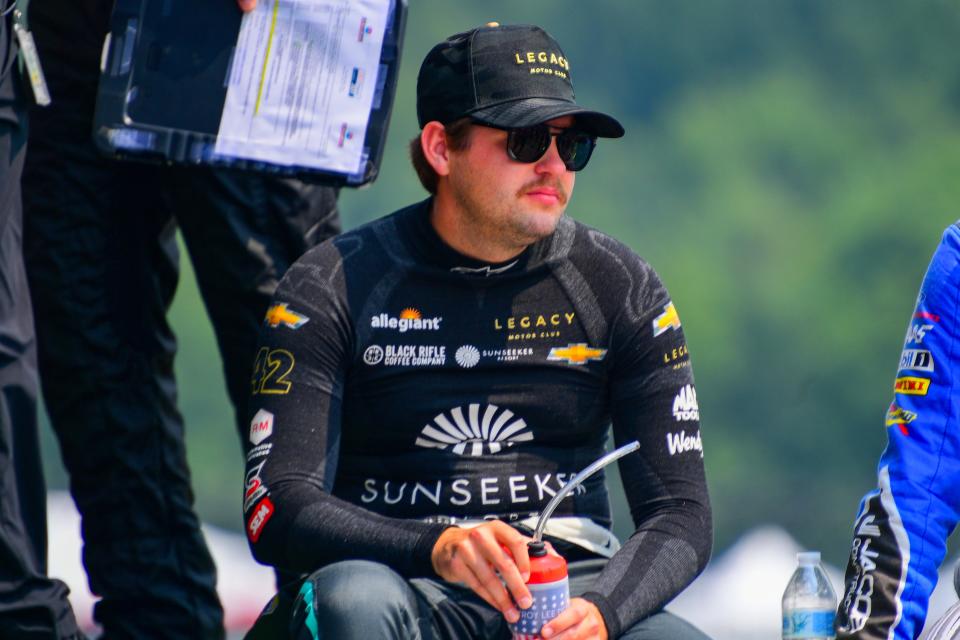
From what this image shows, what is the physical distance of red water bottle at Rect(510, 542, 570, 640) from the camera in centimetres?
220

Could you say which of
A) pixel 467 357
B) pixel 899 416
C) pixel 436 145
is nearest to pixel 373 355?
pixel 467 357

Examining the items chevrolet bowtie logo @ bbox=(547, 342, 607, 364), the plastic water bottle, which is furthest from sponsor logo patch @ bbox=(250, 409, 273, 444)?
the plastic water bottle

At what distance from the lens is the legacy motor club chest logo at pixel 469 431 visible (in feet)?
8.59

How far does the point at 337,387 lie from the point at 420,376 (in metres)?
0.15

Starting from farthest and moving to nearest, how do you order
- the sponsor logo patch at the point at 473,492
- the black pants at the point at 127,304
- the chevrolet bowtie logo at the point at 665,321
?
the black pants at the point at 127,304, the chevrolet bowtie logo at the point at 665,321, the sponsor logo patch at the point at 473,492

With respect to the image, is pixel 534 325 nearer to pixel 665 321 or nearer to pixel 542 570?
pixel 665 321

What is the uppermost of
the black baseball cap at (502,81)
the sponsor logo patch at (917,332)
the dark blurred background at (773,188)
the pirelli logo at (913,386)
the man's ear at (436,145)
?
the black baseball cap at (502,81)

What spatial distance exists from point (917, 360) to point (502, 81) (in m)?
0.89

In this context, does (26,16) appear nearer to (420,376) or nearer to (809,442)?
(420,376)

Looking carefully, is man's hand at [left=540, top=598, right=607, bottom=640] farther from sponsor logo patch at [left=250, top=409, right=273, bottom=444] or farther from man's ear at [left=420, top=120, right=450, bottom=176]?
man's ear at [left=420, top=120, right=450, bottom=176]

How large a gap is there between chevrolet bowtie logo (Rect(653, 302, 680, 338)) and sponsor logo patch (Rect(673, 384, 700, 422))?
112 mm

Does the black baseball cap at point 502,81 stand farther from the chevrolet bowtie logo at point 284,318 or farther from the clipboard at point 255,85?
the chevrolet bowtie logo at point 284,318

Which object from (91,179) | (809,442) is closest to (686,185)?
(809,442)

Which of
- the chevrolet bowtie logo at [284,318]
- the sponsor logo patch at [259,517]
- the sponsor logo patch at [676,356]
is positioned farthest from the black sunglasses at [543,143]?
the sponsor logo patch at [259,517]
